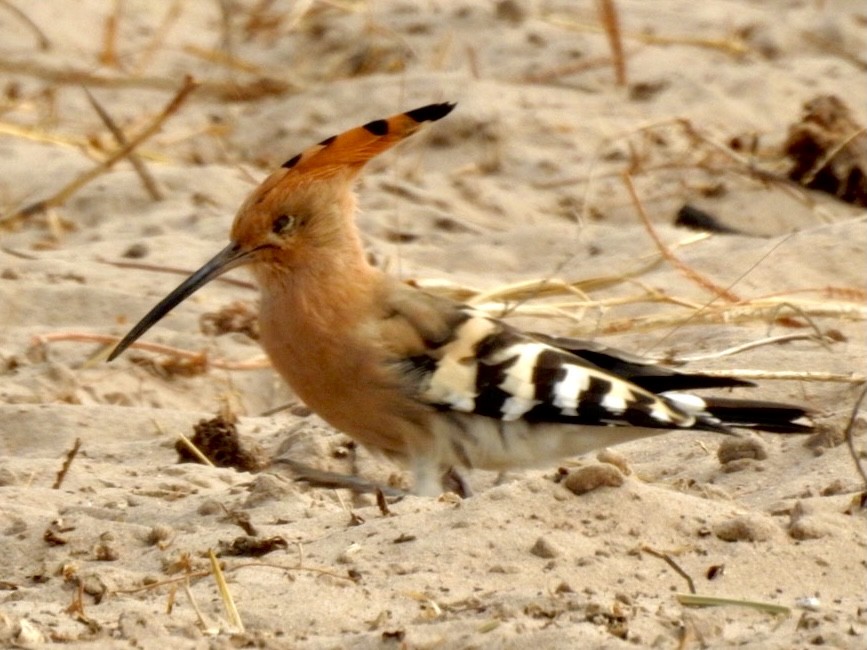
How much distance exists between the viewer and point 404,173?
7113mm

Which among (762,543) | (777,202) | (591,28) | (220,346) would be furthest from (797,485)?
(591,28)

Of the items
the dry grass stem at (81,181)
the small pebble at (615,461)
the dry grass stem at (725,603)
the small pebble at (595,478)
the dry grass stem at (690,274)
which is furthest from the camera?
the dry grass stem at (81,181)

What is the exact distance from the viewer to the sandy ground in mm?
3076

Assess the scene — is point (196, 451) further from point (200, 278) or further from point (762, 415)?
point (762, 415)

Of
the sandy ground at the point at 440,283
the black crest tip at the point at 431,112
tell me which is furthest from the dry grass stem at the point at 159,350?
the black crest tip at the point at 431,112

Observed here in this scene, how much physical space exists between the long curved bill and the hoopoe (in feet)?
0.05

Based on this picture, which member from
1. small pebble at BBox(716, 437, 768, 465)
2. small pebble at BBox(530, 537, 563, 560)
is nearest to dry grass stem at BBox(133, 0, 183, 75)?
small pebble at BBox(716, 437, 768, 465)

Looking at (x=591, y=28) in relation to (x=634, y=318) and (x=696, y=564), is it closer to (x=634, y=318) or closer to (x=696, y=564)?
(x=634, y=318)

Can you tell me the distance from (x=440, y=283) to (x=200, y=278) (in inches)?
45.1

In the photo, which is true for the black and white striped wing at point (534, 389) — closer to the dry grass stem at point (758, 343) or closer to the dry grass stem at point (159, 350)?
the dry grass stem at point (758, 343)

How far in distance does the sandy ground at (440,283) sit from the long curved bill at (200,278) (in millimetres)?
261

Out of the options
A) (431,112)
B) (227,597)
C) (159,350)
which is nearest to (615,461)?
(431,112)

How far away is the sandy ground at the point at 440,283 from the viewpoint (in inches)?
121

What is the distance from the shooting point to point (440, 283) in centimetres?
531
